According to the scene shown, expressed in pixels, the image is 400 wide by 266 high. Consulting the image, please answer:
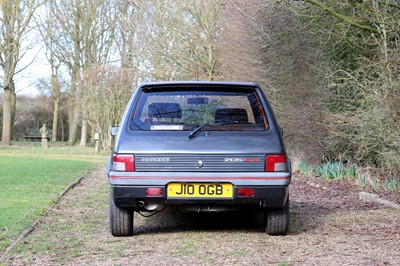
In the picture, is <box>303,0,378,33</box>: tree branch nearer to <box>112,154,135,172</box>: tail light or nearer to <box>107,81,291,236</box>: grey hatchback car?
<box>107,81,291,236</box>: grey hatchback car

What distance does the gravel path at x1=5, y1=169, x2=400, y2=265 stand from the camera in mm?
5555

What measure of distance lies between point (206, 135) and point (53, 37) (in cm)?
3503

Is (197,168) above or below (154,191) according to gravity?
above

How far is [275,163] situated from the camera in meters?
6.46

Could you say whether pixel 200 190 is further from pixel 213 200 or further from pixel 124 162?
→ pixel 124 162

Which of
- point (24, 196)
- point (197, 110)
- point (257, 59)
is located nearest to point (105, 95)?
point (257, 59)

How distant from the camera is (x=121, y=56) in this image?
124ft

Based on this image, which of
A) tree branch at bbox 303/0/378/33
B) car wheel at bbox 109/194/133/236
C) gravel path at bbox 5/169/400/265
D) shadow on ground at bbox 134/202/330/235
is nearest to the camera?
gravel path at bbox 5/169/400/265

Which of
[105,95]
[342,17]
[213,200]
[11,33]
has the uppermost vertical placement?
[11,33]

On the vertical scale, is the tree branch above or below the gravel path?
above

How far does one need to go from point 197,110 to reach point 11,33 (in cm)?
3220

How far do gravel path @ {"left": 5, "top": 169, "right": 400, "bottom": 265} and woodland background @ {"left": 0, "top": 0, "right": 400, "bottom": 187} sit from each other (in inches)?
128

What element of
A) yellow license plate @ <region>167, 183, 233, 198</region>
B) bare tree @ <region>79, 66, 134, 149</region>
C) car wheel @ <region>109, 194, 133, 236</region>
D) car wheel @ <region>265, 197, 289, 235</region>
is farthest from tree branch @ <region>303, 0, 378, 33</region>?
bare tree @ <region>79, 66, 134, 149</region>

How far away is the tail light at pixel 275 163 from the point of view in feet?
21.1
